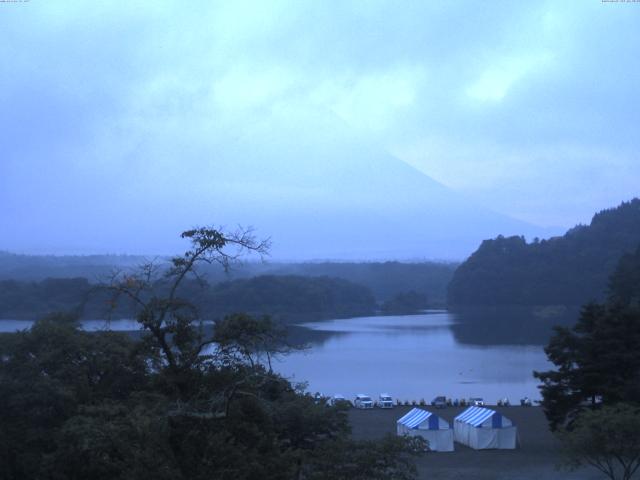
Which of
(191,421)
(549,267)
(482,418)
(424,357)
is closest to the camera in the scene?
(191,421)

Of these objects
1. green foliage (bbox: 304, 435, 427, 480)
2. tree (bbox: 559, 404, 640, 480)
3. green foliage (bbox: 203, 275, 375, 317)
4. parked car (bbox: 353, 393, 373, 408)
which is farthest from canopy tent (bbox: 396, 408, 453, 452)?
green foliage (bbox: 203, 275, 375, 317)

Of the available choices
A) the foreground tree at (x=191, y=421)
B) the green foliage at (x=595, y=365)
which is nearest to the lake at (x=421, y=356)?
the green foliage at (x=595, y=365)

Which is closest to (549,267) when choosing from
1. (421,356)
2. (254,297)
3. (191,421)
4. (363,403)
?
(254,297)

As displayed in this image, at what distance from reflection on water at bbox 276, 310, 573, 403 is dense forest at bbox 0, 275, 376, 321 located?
195cm

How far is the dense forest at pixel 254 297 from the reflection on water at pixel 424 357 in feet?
6.41

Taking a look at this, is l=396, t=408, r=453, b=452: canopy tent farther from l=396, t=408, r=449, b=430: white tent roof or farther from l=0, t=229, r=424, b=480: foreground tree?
l=0, t=229, r=424, b=480: foreground tree

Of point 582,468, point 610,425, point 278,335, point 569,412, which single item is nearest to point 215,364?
point 278,335

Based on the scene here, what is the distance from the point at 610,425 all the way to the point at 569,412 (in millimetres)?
2848

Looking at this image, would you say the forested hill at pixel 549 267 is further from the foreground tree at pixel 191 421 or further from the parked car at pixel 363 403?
the foreground tree at pixel 191 421

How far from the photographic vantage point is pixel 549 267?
38.4m

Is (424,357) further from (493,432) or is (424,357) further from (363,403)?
(493,432)

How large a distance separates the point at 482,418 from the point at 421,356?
1181 centimetres

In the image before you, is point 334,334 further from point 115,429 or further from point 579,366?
point 115,429

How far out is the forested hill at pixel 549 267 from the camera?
3672 cm
